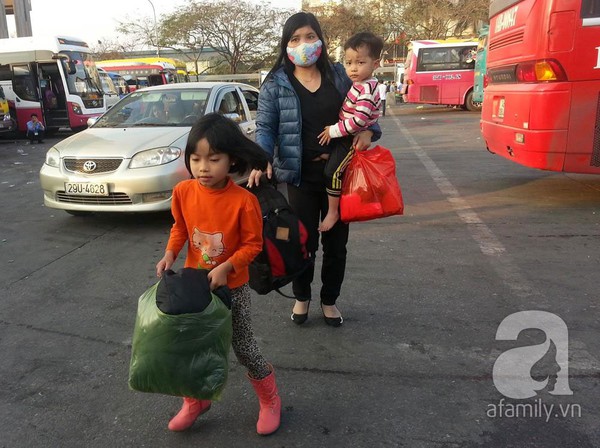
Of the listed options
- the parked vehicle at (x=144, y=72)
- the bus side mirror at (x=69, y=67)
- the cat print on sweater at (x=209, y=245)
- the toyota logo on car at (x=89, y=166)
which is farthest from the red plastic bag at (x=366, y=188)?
the parked vehicle at (x=144, y=72)

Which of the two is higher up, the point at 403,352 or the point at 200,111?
the point at 200,111

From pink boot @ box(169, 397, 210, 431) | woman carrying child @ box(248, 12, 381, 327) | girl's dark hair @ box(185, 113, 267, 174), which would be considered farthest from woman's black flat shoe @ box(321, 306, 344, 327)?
girl's dark hair @ box(185, 113, 267, 174)

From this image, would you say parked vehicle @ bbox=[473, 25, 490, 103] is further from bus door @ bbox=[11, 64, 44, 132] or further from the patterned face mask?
the patterned face mask

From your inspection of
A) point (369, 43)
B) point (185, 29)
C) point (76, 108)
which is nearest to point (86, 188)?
point (369, 43)

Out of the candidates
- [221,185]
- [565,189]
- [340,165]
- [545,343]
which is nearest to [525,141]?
[565,189]

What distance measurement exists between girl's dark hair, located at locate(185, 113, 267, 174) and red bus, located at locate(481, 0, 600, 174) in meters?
4.25

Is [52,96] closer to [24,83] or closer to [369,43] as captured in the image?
[24,83]

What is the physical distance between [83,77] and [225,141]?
55.9 feet

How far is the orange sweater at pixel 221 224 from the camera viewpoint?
7.01 ft

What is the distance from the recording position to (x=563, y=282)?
3.95 m

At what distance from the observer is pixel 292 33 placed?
9.48ft

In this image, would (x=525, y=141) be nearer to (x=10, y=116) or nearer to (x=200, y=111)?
(x=200, y=111)

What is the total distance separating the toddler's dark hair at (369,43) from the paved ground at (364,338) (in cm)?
170

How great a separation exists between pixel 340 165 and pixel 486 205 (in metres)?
4.06
